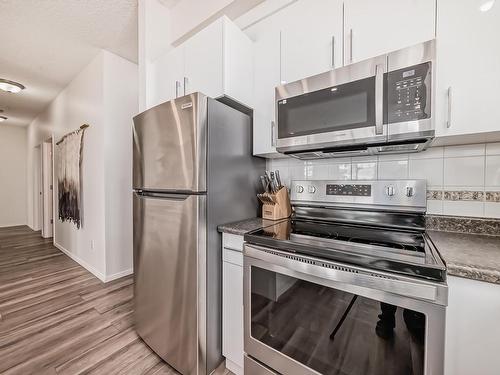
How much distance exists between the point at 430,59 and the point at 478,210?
2.68 feet

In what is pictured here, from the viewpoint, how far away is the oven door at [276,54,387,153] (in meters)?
1.07

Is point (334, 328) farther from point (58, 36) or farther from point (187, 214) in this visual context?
point (58, 36)

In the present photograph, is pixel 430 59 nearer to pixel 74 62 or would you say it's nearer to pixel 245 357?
pixel 245 357

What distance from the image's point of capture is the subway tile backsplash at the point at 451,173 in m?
1.11

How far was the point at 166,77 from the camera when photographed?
5.92ft

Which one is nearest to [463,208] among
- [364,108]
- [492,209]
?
[492,209]

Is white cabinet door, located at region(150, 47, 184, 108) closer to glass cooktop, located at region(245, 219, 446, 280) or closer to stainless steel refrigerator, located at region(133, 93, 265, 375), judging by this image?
stainless steel refrigerator, located at region(133, 93, 265, 375)

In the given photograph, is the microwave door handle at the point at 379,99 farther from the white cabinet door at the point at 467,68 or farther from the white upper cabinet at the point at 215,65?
the white upper cabinet at the point at 215,65

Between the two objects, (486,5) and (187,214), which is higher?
(486,5)

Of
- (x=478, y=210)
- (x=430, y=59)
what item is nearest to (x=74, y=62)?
(x=430, y=59)

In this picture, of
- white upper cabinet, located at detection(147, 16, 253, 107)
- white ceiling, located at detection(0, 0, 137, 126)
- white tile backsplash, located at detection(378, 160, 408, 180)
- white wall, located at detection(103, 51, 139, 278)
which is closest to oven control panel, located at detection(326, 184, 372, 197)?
white tile backsplash, located at detection(378, 160, 408, 180)

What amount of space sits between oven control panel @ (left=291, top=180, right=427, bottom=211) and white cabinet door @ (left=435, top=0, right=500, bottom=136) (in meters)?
0.35

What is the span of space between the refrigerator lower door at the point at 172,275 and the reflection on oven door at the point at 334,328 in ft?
1.15

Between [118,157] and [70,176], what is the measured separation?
1210 mm
